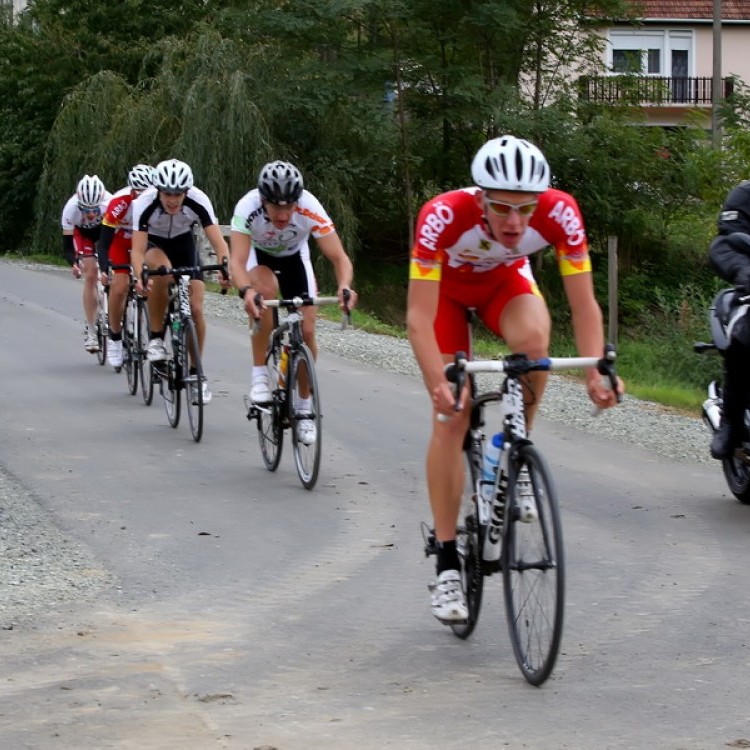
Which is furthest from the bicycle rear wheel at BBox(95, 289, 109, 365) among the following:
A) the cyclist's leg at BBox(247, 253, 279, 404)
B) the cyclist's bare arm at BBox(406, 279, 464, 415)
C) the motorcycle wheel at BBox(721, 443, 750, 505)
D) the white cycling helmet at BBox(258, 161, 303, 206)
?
the cyclist's bare arm at BBox(406, 279, 464, 415)

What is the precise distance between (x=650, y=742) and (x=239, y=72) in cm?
2672

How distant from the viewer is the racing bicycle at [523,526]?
5531 mm

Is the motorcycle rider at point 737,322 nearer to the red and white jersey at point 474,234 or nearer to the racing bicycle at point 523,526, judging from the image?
the red and white jersey at point 474,234

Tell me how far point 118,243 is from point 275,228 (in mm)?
4893

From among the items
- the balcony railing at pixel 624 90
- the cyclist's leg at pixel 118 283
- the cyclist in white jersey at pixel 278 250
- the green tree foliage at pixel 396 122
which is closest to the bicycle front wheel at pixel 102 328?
the cyclist's leg at pixel 118 283

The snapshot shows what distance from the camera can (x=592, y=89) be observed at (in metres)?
33.2

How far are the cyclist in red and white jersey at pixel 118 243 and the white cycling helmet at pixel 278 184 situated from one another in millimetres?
4604

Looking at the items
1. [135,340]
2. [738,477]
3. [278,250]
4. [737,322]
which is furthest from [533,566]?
[135,340]

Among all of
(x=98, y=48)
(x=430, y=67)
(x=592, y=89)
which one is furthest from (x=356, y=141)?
(x=98, y=48)

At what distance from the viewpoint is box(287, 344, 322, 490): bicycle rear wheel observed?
388 inches

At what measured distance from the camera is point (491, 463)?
6.00 meters

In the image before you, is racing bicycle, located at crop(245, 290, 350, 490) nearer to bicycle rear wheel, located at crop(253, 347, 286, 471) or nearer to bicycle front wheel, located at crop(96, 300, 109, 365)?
bicycle rear wheel, located at crop(253, 347, 286, 471)

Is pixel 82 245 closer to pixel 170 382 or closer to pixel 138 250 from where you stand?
pixel 138 250

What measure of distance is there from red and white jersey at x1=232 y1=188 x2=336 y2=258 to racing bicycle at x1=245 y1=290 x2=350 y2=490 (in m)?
0.45
